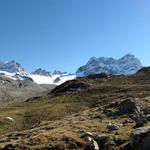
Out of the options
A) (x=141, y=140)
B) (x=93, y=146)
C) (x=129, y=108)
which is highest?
(x=129, y=108)

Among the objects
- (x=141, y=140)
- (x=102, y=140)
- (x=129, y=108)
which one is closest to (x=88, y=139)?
(x=102, y=140)

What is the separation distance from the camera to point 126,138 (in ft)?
44.2

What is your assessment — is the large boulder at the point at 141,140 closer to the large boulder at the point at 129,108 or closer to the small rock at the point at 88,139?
the small rock at the point at 88,139

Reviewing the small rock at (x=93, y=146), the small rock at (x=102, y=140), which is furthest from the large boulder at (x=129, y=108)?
the small rock at (x=93, y=146)

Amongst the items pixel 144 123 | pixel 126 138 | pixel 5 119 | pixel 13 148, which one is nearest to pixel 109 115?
pixel 144 123

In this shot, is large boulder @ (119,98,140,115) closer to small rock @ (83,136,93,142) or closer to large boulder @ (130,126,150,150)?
small rock @ (83,136,93,142)

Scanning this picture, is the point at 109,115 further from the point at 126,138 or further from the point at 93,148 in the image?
the point at 93,148

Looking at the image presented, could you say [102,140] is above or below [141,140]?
below

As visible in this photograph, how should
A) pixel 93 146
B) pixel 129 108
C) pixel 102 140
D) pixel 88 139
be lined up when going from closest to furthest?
pixel 93 146, pixel 102 140, pixel 88 139, pixel 129 108

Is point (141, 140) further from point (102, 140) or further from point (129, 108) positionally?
point (129, 108)

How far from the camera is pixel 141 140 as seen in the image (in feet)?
35.0

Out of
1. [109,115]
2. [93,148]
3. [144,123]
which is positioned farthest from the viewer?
[109,115]

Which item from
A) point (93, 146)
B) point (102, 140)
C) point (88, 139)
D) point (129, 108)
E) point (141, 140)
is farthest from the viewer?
point (129, 108)

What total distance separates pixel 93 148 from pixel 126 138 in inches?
123
